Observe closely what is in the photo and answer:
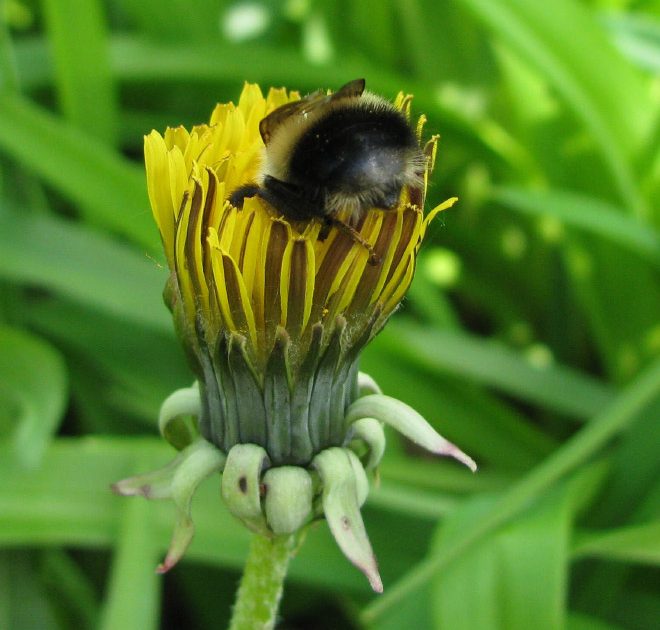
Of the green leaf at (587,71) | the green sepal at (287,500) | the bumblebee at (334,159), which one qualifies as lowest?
the green sepal at (287,500)

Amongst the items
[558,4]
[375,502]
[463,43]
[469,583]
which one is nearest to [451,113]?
[558,4]

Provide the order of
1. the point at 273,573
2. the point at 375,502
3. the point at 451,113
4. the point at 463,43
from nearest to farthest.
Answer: the point at 273,573 < the point at 375,502 < the point at 451,113 < the point at 463,43

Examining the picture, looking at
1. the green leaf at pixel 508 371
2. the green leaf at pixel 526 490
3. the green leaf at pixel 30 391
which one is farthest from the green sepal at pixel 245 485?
the green leaf at pixel 508 371

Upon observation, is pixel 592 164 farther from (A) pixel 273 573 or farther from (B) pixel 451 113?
(A) pixel 273 573

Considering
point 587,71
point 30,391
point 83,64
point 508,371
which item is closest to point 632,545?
point 508,371

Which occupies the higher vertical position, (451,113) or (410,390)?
(451,113)

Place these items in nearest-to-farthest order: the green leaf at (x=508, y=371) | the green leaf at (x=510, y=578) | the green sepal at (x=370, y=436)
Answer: the green sepal at (x=370, y=436)
the green leaf at (x=510, y=578)
the green leaf at (x=508, y=371)

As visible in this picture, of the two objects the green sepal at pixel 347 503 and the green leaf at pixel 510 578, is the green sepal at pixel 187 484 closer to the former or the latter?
the green sepal at pixel 347 503
